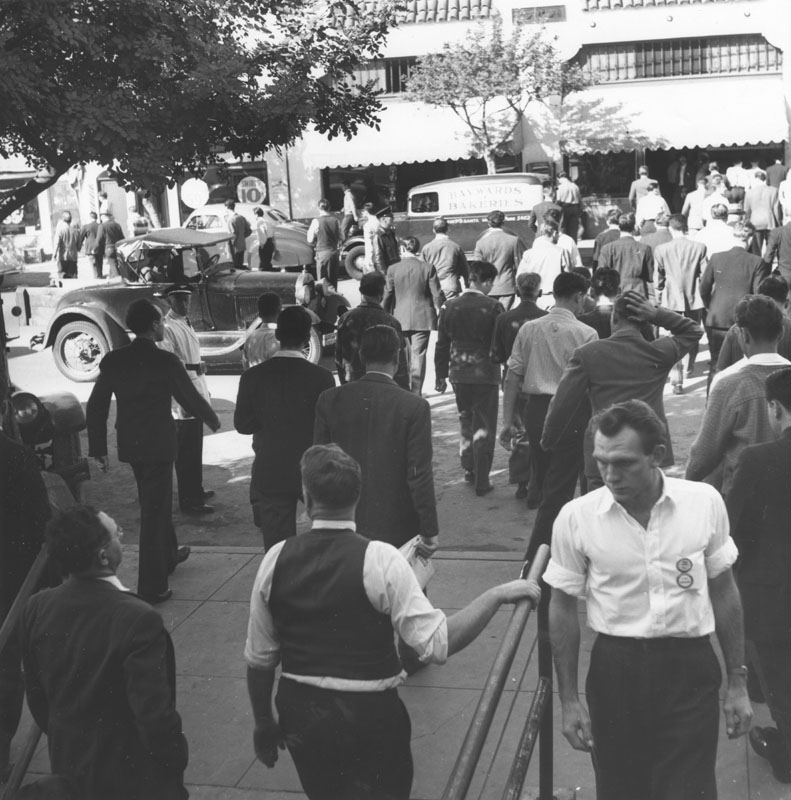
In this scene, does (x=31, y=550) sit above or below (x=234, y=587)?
above

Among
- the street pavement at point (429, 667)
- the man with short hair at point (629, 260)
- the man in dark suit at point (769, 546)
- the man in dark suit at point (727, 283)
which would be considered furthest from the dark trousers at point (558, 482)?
the man with short hair at point (629, 260)

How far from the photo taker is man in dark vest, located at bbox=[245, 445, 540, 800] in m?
3.52

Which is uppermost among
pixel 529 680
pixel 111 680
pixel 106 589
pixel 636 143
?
pixel 636 143

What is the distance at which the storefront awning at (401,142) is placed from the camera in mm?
30516

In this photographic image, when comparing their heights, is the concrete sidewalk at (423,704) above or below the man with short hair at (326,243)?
below

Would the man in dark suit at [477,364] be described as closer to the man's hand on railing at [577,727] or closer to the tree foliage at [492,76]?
the man's hand on railing at [577,727]

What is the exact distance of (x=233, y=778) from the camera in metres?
5.06

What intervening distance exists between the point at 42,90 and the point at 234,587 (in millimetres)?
3208

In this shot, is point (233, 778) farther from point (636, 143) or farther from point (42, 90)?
point (636, 143)

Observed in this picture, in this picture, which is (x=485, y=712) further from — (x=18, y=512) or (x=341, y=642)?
(x=18, y=512)

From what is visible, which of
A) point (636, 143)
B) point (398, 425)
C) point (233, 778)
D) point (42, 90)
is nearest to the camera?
point (233, 778)

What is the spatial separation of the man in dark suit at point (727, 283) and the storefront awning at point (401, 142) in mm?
19913

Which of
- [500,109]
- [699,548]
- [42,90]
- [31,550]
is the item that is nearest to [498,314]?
[42,90]

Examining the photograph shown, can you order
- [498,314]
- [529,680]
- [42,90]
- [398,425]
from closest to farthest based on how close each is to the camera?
[398,425] → [529,680] → [42,90] → [498,314]
